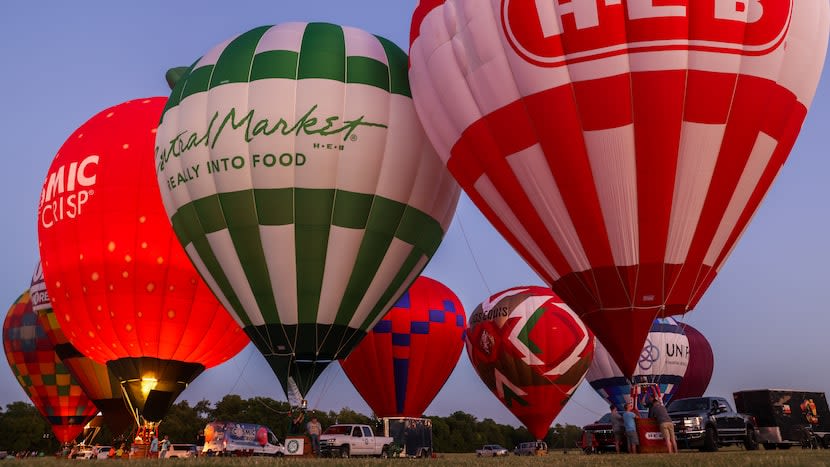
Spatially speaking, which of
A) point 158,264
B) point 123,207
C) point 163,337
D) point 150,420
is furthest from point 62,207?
point 150,420

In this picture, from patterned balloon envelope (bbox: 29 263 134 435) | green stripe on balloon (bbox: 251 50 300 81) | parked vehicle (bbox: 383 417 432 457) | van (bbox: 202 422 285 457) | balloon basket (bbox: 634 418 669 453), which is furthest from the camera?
patterned balloon envelope (bbox: 29 263 134 435)

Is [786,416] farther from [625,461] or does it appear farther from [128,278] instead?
[128,278]

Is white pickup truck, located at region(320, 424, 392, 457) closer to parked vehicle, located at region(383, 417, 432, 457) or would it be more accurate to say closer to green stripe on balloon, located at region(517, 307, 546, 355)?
parked vehicle, located at region(383, 417, 432, 457)

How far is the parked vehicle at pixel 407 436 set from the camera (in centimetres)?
1880

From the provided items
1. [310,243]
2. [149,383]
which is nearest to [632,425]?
[310,243]

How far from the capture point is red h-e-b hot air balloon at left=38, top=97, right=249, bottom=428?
61.2 feet

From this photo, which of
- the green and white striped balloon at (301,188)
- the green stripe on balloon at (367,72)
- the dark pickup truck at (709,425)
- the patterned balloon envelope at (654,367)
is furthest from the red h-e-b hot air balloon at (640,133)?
the patterned balloon envelope at (654,367)

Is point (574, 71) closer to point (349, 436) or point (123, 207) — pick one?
point (349, 436)

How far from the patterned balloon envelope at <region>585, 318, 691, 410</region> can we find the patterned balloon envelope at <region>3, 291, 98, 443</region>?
2050cm

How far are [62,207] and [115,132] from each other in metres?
2.51

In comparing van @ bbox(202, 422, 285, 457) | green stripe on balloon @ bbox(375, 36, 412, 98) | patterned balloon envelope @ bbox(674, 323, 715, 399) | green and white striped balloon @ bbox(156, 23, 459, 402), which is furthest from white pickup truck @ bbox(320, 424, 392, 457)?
patterned balloon envelope @ bbox(674, 323, 715, 399)

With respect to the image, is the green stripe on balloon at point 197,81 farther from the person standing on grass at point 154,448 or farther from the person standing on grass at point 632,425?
the person standing on grass at point 632,425

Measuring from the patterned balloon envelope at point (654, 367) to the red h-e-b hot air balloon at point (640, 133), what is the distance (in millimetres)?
17581

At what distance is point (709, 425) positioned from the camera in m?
14.8
